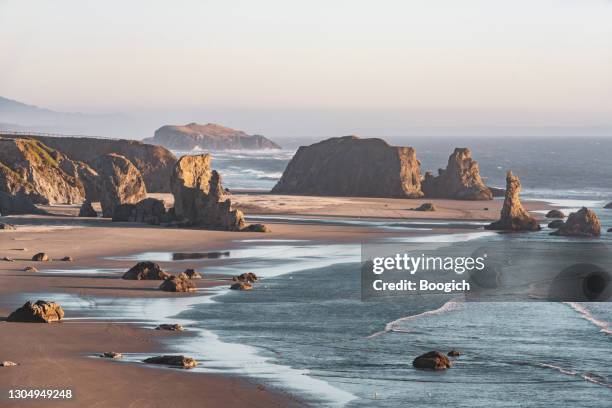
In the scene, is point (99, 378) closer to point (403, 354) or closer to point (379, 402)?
point (379, 402)

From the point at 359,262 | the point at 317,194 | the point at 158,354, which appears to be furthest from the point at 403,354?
the point at 317,194

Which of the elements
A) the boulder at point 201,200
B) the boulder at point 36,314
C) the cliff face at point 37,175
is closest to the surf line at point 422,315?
the boulder at point 36,314

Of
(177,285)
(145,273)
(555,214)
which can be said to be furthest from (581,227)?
(177,285)

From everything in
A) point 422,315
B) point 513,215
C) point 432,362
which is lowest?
point 422,315

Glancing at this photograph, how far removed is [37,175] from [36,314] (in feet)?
260

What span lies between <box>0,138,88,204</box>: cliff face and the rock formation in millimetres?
47014

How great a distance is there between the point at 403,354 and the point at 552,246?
45.2m

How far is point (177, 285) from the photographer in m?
54.6

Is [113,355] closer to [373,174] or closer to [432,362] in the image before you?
[432,362]

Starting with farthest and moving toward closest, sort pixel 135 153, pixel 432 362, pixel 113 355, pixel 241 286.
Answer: pixel 135 153 → pixel 241 286 → pixel 113 355 → pixel 432 362

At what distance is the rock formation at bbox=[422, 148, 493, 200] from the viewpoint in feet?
471

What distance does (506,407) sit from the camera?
3256cm

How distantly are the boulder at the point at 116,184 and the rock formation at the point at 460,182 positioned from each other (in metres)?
46.8

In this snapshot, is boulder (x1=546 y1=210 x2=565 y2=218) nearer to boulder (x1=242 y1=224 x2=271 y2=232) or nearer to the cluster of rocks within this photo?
the cluster of rocks
